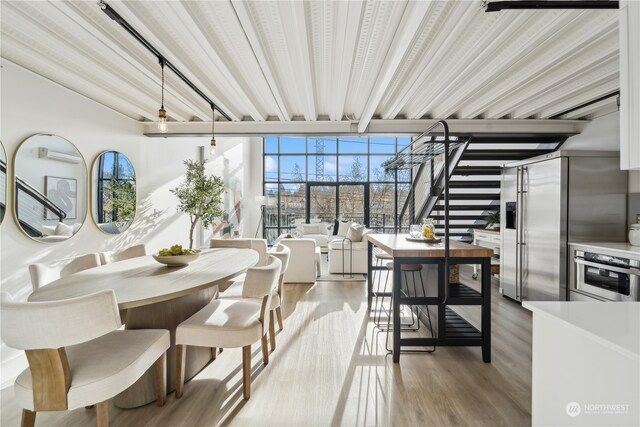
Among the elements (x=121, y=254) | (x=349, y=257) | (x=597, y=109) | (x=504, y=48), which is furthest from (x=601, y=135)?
(x=121, y=254)

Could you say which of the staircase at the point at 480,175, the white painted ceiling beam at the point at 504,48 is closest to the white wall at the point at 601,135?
the staircase at the point at 480,175

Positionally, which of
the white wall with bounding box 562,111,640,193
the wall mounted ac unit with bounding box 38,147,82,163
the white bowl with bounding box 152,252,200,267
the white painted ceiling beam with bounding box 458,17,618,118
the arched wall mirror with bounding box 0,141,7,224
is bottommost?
the white bowl with bounding box 152,252,200,267

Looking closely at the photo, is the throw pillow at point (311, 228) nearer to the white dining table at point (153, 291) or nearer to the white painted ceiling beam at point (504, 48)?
the white painted ceiling beam at point (504, 48)

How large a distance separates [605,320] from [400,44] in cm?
207

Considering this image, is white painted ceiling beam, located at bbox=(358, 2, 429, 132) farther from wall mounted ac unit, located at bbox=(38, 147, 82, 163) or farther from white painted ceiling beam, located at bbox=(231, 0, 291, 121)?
wall mounted ac unit, located at bbox=(38, 147, 82, 163)

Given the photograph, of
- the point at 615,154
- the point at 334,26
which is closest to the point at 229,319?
the point at 334,26

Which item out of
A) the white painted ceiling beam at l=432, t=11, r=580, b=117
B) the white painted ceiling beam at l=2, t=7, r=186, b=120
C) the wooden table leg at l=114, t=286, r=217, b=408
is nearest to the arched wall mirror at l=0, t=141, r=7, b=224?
the white painted ceiling beam at l=2, t=7, r=186, b=120

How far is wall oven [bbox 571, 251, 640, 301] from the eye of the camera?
262cm

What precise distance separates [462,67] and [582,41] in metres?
0.83

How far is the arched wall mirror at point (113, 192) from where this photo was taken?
3.49 m

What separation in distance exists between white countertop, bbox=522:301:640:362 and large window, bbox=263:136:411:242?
811 centimetres

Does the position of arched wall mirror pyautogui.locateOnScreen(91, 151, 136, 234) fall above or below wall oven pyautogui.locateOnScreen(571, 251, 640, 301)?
above

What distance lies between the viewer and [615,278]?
109 inches

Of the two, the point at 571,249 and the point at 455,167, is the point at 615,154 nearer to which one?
the point at 571,249
